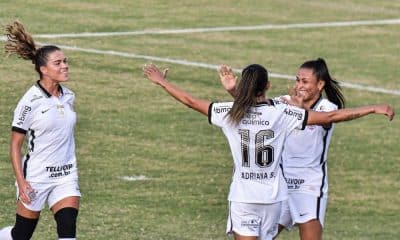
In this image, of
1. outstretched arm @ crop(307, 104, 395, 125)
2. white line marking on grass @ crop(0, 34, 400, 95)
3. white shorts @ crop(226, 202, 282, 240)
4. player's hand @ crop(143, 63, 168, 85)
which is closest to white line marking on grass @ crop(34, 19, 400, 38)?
white line marking on grass @ crop(0, 34, 400, 95)

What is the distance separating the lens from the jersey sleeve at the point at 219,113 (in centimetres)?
1133

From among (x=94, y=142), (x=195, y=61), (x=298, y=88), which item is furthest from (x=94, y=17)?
(x=298, y=88)

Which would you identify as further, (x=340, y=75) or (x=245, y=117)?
(x=340, y=75)

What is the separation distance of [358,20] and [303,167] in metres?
20.8

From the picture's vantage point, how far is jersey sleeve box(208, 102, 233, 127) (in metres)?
11.3

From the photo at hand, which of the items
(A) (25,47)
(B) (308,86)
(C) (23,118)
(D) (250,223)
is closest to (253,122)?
(D) (250,223)

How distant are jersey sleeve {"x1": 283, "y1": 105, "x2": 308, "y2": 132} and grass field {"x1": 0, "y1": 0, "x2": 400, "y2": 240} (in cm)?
429

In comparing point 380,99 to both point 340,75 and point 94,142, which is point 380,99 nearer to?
point 340,75

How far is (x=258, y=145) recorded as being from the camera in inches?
444

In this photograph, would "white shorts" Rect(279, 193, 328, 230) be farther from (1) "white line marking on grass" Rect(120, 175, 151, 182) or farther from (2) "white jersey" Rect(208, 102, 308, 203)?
(1) "white line marking on grass" Rect(120, 175, 151, 182)

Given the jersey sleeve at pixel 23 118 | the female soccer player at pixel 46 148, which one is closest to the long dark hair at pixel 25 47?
the female soccer player at pixel 46 148

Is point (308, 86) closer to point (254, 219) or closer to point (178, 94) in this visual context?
point (178, 94)

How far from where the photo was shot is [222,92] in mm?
25281

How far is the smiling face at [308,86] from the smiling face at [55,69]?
2.22 meters
